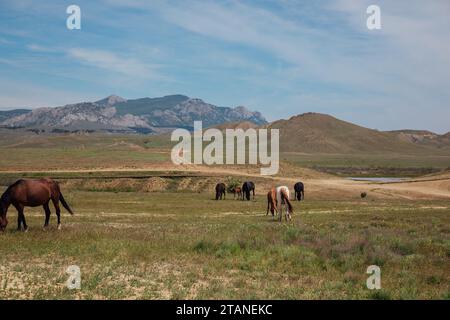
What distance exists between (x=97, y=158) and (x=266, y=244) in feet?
261

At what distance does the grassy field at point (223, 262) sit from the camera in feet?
39.8

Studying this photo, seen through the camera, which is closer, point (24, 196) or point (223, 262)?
point (223, 262)

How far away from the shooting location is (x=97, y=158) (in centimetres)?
9338

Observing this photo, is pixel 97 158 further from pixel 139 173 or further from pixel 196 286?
pixel 196 286

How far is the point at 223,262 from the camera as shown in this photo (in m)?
16.0
